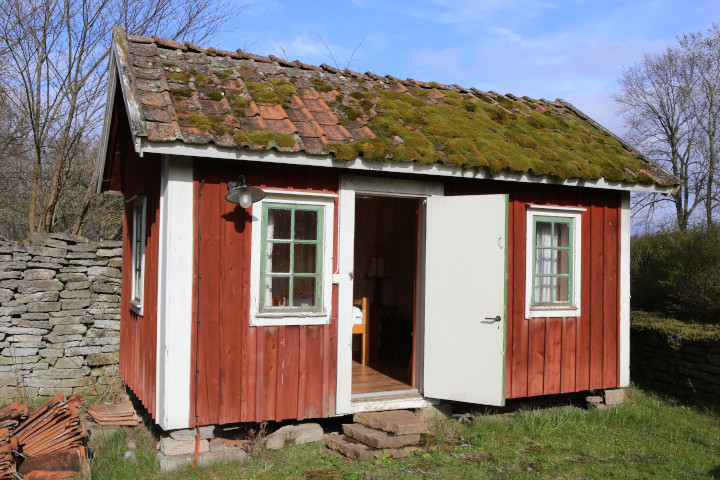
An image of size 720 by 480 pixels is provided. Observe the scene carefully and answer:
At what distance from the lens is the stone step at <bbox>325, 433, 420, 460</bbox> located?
5.73 m

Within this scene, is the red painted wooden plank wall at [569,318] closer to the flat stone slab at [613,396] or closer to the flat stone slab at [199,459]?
the flat stone slab at [613,396]

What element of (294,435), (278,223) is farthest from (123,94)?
(294,435)

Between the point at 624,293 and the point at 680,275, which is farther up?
the point at 680,275

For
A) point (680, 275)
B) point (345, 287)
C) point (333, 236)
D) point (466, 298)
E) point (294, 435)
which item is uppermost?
point (333, 236)

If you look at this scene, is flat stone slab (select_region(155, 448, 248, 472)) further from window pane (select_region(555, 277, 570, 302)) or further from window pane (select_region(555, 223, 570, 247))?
window pane (select_region(555, 223, 570, 247))

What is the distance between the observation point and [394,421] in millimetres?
6094

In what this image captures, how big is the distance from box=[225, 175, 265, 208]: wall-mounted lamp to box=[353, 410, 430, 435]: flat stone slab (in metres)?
2.45

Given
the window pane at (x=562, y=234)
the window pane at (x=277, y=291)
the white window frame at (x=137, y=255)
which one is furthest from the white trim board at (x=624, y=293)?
the white window frame at (x=137, y=255)

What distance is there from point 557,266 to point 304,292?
3.25 meters

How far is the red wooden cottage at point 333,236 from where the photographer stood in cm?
566

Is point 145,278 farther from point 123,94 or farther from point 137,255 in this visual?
point 123,94

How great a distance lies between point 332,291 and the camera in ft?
20.4

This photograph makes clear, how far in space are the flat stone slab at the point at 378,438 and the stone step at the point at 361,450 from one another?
0.04 m

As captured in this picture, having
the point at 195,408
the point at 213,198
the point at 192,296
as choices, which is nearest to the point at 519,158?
the point at 213,198
